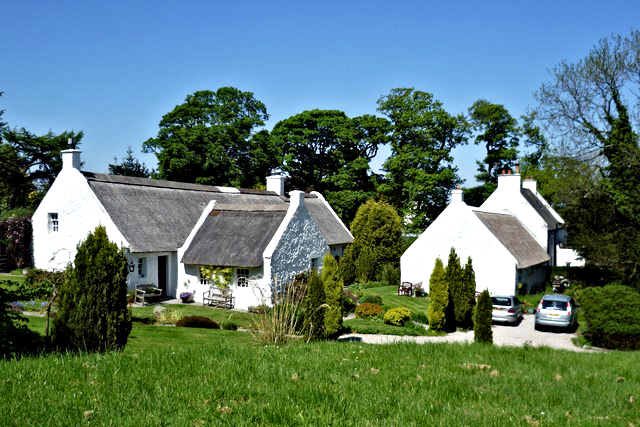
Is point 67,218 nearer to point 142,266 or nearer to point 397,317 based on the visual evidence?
point 142,266

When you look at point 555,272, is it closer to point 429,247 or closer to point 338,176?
point 429,247

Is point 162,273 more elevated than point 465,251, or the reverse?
point 465,251

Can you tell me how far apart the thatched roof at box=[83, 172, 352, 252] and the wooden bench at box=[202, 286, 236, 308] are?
11.1ft

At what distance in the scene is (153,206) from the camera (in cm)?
3103

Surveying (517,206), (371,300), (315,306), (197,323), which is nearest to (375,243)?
(517,206)

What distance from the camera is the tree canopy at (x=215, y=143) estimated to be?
5019 centimetres

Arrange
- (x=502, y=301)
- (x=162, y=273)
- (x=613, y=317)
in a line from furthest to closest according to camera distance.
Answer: (x=162, y=273)
(x=502, y=301)
(x=613, y=317)

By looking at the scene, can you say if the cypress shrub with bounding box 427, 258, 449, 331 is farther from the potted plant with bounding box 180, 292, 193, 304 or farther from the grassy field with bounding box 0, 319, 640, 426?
the grassy field with bounding box 0, 319, 640, 426

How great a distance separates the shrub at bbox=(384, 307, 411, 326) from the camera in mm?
25578

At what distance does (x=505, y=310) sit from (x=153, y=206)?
759 inches

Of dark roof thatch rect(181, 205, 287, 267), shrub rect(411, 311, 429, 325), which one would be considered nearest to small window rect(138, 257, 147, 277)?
dark roof thatch rect(181, 205, 287, 267)

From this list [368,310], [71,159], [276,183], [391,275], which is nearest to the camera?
[368,310]

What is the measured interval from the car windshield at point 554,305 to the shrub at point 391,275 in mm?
13522

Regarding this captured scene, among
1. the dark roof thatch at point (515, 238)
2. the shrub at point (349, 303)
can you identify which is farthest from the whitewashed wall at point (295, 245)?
the dark roof thatch at point (515, 238)
